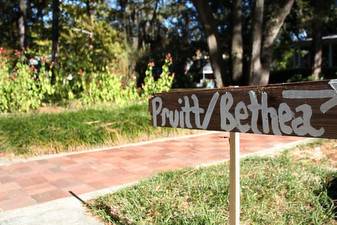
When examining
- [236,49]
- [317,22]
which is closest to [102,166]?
[236,49]

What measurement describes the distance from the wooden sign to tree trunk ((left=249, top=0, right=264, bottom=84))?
425 inches

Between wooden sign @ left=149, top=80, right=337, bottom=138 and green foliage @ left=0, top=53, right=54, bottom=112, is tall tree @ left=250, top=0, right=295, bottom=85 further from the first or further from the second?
wooden sign @ left=149, top=80, right=337, bottom=138

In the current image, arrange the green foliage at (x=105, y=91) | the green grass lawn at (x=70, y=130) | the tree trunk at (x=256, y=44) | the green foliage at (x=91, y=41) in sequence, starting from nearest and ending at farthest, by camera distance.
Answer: the green grass lawn at (x=70, y=130) → the green foliage at (x=105, y=91) → the tree trunk at (x=256, y=44) → the green foliage at (x=91, y=41)

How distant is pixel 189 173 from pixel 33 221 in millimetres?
1863

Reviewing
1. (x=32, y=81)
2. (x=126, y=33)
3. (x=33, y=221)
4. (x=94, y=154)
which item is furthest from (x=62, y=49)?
(x=33, y=221)

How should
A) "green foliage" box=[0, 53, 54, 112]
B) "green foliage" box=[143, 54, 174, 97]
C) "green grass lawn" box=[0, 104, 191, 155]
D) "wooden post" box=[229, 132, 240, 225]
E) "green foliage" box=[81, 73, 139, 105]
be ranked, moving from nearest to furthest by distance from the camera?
"wooden post" box=[229, 132, 240, 225]
"green grass lawn" box=[0, 104, 191, 155]
"green foliage" box=[0, 53, 54, 112]
"green foliage" box=[81, 73, 139, 105]
"green foliage" box=[143, 54, 174, 97]

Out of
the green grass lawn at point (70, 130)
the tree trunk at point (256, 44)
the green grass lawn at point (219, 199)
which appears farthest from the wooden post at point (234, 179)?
the tree trunk at point (256, 44)

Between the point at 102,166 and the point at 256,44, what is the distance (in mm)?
8678

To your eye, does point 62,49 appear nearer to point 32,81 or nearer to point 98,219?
point 32,81

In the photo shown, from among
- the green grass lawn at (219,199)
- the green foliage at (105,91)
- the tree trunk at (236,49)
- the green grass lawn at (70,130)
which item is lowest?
the green grass lawn at (219,199)

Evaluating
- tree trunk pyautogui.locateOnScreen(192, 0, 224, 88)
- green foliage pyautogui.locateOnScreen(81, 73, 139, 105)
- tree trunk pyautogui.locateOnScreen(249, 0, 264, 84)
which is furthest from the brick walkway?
tree trunk pyautogui.locateOnScreen(192, 0, 224, 88)

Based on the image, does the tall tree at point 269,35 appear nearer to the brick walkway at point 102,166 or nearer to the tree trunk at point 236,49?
the tree trunk at point 236,49

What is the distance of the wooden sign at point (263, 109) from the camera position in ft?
7.09

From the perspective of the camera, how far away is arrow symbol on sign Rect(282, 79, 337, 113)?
6.87ft
